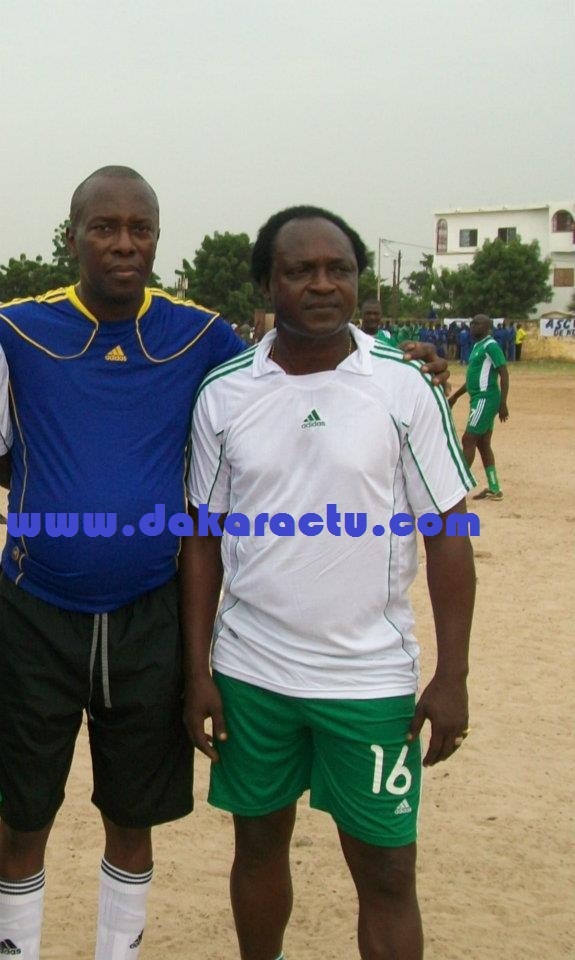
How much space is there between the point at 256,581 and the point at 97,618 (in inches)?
16.9

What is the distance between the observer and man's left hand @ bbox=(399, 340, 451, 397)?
2709mm

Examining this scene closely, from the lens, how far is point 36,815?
8.99 ft

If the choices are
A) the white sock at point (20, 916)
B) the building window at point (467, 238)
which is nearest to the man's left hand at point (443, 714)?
the white sock at point (20, 916)

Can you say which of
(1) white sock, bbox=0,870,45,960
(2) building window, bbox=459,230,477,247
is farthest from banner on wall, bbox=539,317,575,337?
(1) white sock, bbox=0,870,45,960

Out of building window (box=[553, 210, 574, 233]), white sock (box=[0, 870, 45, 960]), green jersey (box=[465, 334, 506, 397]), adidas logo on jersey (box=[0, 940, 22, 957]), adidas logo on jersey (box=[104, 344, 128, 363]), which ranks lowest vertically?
adidas logo on jersey (box=[0, 940, 22, 957])

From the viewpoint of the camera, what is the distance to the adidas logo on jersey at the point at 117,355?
270 cm

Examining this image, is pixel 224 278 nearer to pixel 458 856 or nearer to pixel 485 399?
pixel 485 399

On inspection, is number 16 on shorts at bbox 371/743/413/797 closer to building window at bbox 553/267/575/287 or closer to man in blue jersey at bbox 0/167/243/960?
man in blue jersey at bbox 0/167/243/960

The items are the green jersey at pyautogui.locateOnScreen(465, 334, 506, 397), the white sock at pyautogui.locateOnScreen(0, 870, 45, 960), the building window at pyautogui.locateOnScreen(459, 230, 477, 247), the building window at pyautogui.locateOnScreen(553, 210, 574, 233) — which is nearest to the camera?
the white sock at pyautogui.locateOnScreen(0, 870, 45, 960)

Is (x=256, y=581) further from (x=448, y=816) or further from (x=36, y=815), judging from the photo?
(x=448, y=816)

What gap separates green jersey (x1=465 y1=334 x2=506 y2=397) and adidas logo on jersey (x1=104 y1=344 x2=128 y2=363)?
29.6ft

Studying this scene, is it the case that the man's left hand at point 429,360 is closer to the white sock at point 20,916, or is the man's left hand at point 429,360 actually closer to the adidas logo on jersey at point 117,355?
the adidas logo on jersey at point 117,355

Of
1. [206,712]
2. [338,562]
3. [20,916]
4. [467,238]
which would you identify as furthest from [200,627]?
[467,238]

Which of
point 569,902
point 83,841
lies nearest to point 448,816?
point 569,902
